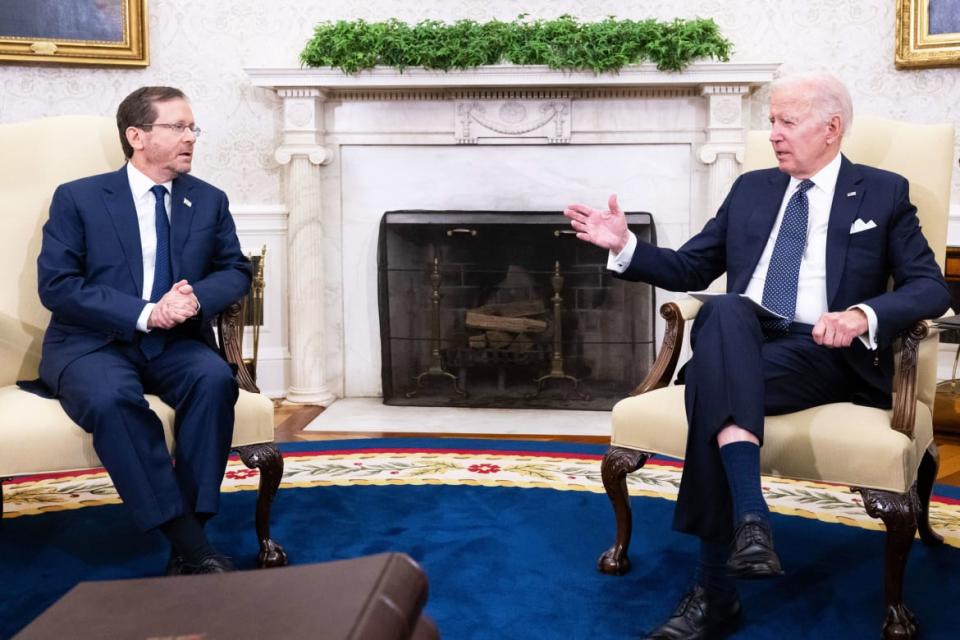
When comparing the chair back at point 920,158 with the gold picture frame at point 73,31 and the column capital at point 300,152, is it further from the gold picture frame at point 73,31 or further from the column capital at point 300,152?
the gold picture frame at point 73,31

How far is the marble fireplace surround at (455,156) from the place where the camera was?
4871mm

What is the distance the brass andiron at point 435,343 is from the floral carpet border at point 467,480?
104 centimetres

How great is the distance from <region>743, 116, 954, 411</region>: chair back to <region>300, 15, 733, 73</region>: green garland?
6.06ft

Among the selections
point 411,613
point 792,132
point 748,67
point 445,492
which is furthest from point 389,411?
point 411,613

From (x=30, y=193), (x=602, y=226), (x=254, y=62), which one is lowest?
(x=602, y=226)

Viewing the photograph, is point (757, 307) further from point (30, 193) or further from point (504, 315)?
point (504, 315)

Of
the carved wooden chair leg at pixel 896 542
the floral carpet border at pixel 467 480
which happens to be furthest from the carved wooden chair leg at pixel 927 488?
the carved wooden chair leg at pixel 896 542

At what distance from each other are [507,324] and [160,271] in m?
2.34

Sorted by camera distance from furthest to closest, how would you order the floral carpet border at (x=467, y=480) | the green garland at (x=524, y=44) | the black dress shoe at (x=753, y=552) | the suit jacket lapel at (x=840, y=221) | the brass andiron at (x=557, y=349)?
the brass andiron at (x=557, y=349) → the green garland at (x=524, y=44) → the floral carpet border at (x=467, y=480) → the suit jacket lapel at (x=840, y=221) → the black dress shoe at (x=753, y=552)

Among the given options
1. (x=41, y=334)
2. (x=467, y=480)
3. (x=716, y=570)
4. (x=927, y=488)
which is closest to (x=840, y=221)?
(x=927, y=488)

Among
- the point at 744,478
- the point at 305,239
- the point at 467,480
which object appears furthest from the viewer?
the point at 305,239

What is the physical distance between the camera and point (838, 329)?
7.85 feet

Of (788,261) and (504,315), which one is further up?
(788,261)

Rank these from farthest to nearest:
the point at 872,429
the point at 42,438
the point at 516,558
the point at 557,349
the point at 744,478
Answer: the point at 557,349 → the point at 516,558 → the point at 42,438 → the point at 872,429 → the point at 744,478
